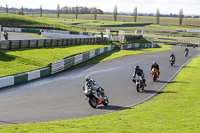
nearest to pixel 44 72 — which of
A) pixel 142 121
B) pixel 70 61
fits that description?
pixel 70 61

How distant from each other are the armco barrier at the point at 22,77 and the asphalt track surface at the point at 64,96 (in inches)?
24.0

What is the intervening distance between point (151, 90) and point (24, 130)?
1221 cm

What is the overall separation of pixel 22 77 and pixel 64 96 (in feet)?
19.9

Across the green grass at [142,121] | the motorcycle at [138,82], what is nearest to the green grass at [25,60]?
the motorcycle at [138,82]

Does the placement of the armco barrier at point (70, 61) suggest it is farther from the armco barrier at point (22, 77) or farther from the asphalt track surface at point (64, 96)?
the armco barrier at point (22, 77)

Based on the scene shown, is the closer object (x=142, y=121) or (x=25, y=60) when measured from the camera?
(x=142, y=121)

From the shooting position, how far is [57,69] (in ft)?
96.1

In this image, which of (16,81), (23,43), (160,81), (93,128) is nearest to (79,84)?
(16,81)

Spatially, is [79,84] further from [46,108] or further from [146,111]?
[146,111]

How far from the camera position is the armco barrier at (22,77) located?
21828mm

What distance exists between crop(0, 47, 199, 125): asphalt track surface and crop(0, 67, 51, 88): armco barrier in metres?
0.61

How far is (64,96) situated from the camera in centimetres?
1911

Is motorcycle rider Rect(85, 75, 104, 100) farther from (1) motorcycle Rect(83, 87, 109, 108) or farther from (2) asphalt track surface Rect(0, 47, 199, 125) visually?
(2) asphalt track surface Rect(0, 47, 199, 125)

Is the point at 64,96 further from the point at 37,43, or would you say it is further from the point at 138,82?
the point at 37,43
